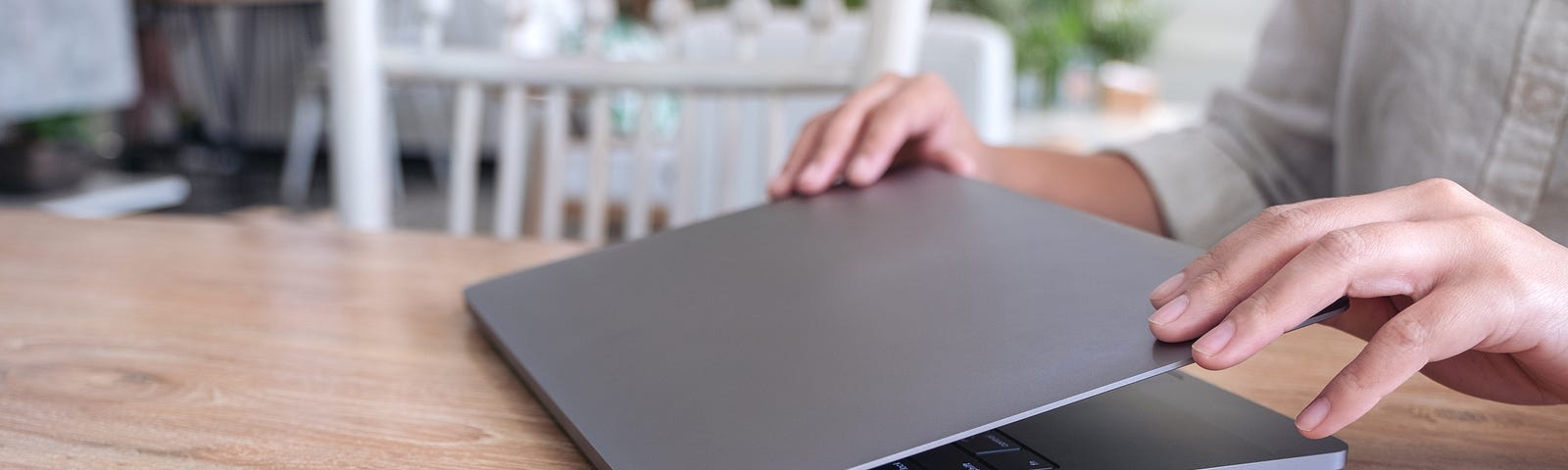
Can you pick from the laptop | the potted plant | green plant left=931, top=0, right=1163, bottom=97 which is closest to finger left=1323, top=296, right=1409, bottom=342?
the laptop

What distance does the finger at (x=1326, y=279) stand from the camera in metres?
0.24

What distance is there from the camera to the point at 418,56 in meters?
0.77

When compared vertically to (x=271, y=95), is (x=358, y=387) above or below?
above

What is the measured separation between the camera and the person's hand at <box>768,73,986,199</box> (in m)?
0.48

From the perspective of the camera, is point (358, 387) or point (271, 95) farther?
point (271, 95)

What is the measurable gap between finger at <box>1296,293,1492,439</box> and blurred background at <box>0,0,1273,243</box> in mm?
496

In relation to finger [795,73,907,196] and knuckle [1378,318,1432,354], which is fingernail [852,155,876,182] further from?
knuckle [1378,318,1432,354]

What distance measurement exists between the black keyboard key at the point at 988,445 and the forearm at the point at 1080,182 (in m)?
0.31

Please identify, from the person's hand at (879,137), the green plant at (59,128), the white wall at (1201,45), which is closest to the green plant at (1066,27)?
the white wall at (1201,45)

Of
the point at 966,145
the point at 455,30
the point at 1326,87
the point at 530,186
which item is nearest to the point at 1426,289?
the point at 966,145

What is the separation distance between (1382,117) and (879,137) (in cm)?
26

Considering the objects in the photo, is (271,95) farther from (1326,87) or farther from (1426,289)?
(1426,289)

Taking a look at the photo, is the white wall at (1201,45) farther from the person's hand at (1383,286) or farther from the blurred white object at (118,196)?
the person's hand at (1383,286)

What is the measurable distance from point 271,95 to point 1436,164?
4054mm
